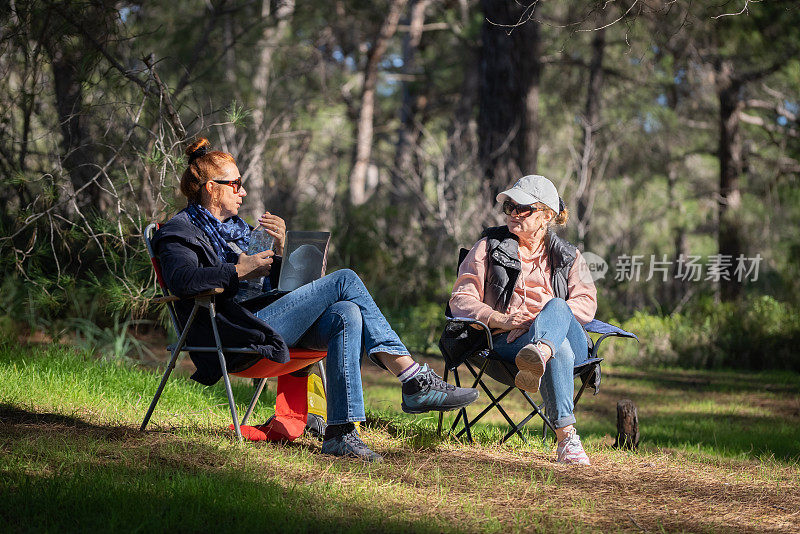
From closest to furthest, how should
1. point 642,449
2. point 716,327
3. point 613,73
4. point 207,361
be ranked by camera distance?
point 207,361 < point 642,449 < point 716,327 < point 613,73

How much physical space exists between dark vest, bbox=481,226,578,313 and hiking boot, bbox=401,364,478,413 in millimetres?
604

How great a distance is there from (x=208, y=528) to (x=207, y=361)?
1.21 m

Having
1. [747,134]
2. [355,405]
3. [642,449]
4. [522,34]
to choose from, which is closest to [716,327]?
[522,34]

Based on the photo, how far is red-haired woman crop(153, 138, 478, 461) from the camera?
3.50m

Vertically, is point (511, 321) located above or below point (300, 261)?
below

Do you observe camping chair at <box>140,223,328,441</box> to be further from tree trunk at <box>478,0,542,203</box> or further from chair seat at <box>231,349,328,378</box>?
tree trunk at <box>478,0,542,203</box>

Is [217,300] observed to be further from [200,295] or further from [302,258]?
[302,258]

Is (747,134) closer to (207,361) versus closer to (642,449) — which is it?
(642,449)

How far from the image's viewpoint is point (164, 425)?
4055 millimetres

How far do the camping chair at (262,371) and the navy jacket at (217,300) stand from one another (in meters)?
0.04

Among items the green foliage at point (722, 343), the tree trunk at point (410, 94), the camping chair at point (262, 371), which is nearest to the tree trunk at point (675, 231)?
the green foliage at point (722, 343)

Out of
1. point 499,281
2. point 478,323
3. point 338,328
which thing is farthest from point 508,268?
point 338,328

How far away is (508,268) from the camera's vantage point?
4.00 metres

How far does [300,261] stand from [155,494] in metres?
1.23
